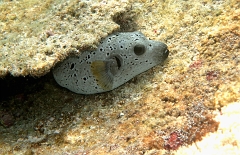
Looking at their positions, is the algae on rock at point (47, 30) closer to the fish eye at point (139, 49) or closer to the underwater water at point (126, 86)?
the underwater water at point (126, 86)

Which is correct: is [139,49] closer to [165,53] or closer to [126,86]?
[165,53]

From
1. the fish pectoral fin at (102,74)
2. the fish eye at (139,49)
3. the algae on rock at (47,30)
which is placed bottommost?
the fish pectoral fin at (102,74)

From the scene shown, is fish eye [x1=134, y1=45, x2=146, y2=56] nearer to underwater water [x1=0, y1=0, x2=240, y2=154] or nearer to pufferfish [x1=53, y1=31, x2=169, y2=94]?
pufferfish [x1=53, y1=31, x2=169, y2=94]

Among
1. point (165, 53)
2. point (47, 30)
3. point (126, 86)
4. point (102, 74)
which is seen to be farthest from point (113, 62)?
point (47, 30)

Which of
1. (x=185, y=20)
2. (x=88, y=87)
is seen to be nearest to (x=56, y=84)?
(x=88, y=87)

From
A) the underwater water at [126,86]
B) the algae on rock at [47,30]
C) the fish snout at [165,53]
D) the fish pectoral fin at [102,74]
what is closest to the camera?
the underwater water at [126,86]

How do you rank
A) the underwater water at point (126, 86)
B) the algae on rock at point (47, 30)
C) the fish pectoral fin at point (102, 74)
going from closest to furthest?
the underwater water at point (126, 86) < the algae on rock at point (47, 30) < the fish pectoral fin at point (102, 74)

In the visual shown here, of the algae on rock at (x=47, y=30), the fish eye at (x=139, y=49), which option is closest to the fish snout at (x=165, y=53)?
the fish eye at (x=139, y=49)

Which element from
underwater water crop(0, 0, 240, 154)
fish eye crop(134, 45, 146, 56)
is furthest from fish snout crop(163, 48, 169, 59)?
fish eye crop(134, 45, 146, 56)

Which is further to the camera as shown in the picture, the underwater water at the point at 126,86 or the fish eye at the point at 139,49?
the fish eye at the point at 139,49
